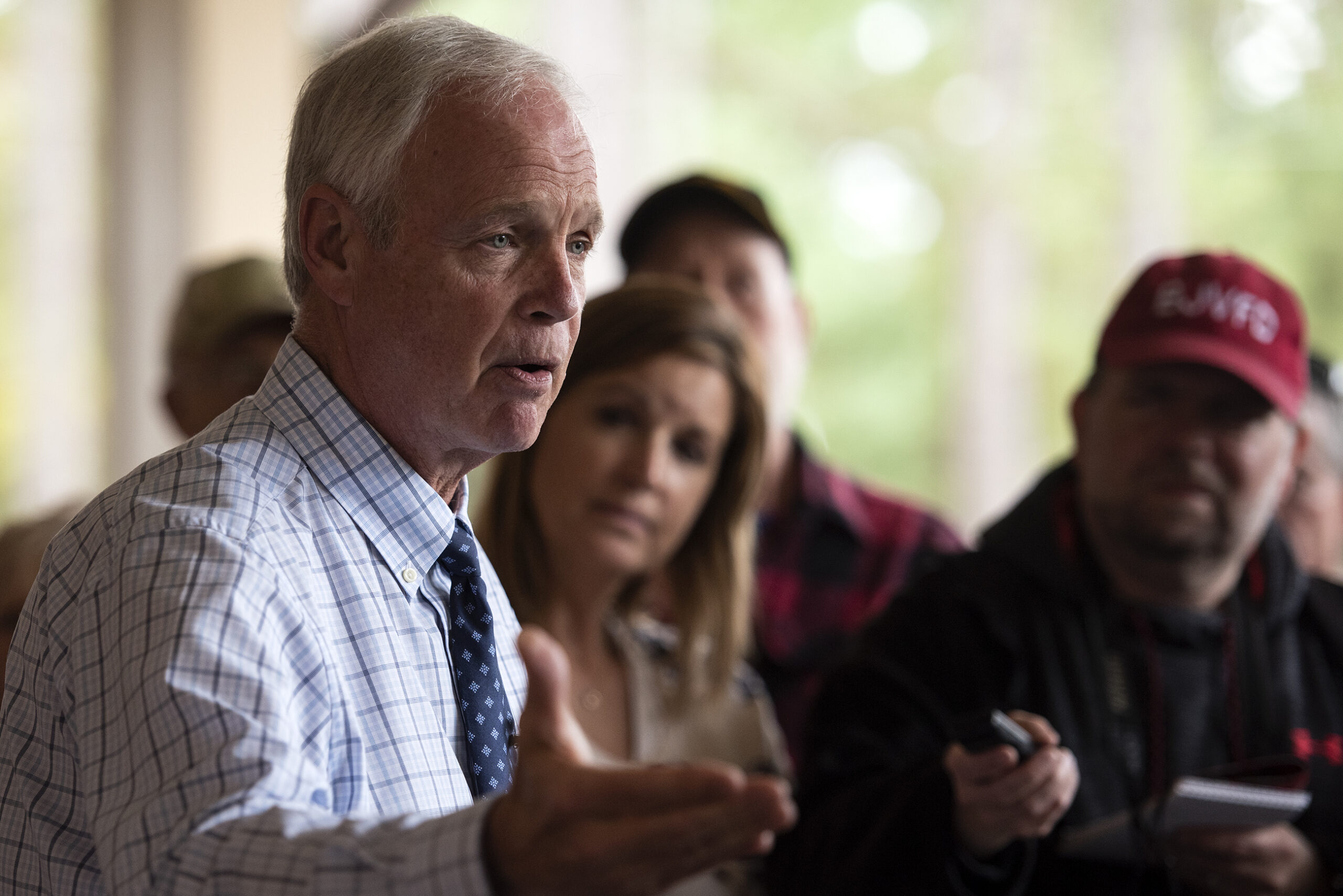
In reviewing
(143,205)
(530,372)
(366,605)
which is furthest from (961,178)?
(366,605)

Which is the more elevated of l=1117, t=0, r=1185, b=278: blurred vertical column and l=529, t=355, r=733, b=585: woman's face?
l=1117, t=0, r=1185, b=278: blurred vertical column

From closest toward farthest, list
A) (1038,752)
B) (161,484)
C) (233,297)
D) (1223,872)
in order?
(161,484) → (1038,752) → (1223,872) → (233,297)

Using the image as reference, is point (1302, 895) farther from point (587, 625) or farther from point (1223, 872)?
point (587, 625)

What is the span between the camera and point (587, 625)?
2.20 metres

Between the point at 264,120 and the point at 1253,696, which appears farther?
the point at 264,120

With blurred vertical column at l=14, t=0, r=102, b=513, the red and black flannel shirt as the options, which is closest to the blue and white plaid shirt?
the red and black flannel shirt

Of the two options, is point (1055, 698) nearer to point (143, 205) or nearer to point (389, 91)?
point (389, 91)

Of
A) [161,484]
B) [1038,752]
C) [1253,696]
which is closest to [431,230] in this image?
[161,484]

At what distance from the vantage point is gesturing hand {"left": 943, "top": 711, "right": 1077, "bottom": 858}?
155 cm

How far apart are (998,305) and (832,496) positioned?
7.58 feet

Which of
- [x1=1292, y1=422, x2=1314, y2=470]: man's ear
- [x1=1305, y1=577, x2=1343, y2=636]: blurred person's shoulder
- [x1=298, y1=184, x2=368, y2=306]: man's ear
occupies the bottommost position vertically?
[x1=1305, y1=577, x2=1343, y2=636]: blurred person's shoulder

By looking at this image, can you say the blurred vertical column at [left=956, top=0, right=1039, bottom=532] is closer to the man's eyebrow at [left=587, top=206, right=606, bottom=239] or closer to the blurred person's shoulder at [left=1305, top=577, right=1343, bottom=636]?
the blurred person's shoulder at [left=1305, top=577, right=1343, bottom=636]

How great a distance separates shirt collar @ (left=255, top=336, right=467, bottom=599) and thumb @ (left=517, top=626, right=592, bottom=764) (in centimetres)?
34

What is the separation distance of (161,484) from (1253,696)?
1.63m
